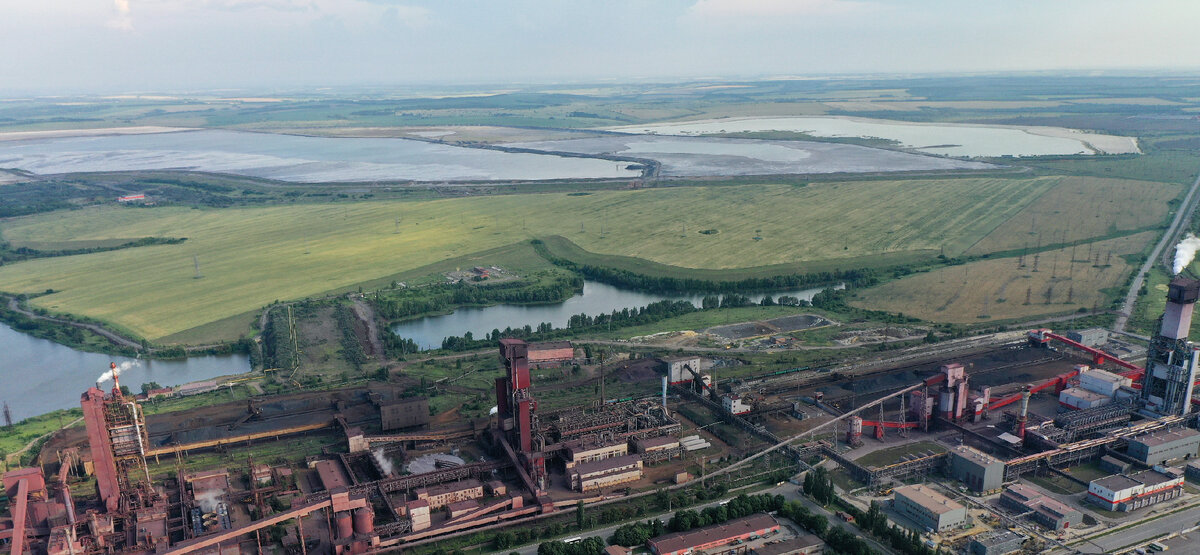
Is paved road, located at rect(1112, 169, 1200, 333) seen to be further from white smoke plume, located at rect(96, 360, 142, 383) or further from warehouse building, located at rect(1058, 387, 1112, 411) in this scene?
white smoke plume, located at rect(96, 360, 142, 383)

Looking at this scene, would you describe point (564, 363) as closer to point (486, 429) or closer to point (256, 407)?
point (486, 429)

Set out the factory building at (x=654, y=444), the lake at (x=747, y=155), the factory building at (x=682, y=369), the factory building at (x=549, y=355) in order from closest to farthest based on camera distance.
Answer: the factory building at (x=654, y=444), the factory building at (x=682, y=369), the factory building at (x=549, y=355), the lake at (x=747, y=155)

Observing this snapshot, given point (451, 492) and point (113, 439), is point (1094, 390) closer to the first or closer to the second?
point (451, 492)

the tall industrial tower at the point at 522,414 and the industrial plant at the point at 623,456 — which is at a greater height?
the tall industrial tower at the point at 522,414

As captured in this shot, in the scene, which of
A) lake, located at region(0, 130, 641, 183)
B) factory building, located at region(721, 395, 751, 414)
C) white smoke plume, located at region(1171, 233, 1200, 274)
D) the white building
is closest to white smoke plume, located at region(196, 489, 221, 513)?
factory building, located at region(721, 395, 751, 414)

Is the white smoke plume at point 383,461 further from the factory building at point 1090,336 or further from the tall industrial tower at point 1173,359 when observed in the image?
the factory building at point 1090,336

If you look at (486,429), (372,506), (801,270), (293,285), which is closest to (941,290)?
(801,270)

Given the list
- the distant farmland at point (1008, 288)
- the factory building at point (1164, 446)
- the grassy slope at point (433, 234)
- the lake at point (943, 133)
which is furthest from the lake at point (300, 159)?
the factory building at point (1164, 446)

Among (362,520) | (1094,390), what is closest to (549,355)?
(362,520)
